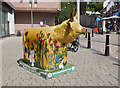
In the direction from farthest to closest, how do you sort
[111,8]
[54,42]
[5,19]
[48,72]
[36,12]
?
[111,8] → [36,12] → [5,19] → [54,42] → [48,72]

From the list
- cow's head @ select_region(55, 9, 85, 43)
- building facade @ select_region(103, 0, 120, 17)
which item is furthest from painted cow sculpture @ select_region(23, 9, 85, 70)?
building facade @ select_region(103, 0, 120, 17)

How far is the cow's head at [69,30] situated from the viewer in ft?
13.6

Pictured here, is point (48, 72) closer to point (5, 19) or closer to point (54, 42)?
point (54, 42)

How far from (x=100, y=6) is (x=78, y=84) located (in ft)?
171

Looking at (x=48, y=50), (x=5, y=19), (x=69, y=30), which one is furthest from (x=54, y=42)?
(x=5, y=19)

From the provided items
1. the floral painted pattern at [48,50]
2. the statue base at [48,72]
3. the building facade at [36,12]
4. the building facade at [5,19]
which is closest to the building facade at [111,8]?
the building facade at [36,12]

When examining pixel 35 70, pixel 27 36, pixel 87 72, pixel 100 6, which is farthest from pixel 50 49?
pixel 100 6

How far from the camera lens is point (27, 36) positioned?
5.08 metres

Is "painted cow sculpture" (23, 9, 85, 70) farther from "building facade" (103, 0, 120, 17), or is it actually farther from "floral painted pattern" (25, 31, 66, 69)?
"building facade" (103, 0, 120, 17)

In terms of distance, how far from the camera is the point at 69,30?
14.0 ft

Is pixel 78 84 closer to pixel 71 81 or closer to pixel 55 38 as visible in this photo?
pixel 71 81

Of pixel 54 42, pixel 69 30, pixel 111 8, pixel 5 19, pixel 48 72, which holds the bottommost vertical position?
pixel 48 72

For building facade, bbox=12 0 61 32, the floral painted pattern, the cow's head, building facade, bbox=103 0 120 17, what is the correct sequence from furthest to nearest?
building facade, bbox=103 0 120 17 → building facade, bbox=12 0 61 32 → the floral painted pattern → the cow's head

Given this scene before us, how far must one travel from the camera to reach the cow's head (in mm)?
4133
